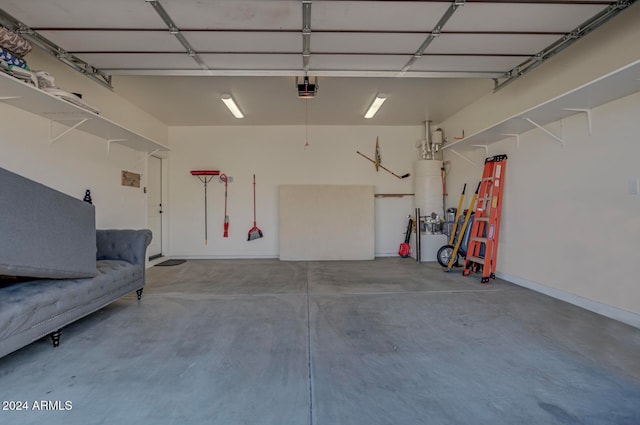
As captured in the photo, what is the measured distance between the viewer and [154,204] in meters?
6.32

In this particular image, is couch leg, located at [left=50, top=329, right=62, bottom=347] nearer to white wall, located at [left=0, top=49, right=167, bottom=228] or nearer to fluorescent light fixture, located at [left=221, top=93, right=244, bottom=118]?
white wall, located at [left=0, top=49, right=167, bottom=228]

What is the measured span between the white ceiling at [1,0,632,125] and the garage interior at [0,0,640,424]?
0.08 ft

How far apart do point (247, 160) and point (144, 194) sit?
2.16m

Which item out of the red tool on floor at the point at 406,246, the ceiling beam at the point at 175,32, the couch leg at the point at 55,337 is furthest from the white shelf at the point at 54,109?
the red tool on floor at the point at 406,246

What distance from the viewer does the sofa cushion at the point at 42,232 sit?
1961 millimetres

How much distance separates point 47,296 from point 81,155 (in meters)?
2.60

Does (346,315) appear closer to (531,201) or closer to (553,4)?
(531,201)

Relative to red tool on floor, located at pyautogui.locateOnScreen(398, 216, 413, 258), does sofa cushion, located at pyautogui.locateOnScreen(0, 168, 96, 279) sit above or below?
above

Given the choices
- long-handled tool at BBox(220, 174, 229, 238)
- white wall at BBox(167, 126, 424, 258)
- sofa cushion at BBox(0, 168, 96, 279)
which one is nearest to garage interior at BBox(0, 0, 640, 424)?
sofa cushion at BBox(0, 168, 96, 279)

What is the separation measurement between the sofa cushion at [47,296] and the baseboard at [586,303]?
16.2 feet

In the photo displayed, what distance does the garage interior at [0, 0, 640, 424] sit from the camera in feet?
6.04

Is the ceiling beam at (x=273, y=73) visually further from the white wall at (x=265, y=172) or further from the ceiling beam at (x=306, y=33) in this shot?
the white wall at (x=265, y=172)

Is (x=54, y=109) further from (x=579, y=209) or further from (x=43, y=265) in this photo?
(x=579, y=209)

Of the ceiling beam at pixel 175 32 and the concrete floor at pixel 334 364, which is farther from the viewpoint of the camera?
the ceiling beam at pixel 175 32
